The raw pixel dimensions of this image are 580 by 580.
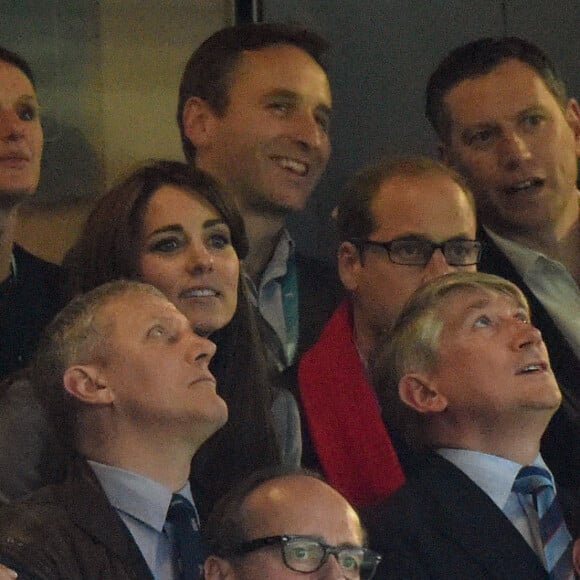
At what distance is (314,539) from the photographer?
2266 millimetres

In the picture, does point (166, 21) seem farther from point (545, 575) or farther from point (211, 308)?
point (545, 575)

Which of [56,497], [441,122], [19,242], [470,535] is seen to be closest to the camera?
[56,497]

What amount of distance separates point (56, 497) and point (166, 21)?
5.44 ft

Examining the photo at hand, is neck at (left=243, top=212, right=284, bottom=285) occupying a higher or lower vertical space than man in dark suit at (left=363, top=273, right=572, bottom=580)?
higher

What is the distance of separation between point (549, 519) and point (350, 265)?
63 centimetres

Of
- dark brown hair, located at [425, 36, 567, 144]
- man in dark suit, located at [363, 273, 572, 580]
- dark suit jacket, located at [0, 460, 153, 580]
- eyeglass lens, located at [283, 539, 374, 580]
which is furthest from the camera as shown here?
dark brown hair, located at [425, 36, 567, 144]

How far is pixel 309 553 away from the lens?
225 centimetres

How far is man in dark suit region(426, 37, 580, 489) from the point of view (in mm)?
3215

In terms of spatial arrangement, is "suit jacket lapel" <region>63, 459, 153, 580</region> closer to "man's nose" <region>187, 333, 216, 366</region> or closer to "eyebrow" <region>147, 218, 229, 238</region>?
"man's nose" <region>187, 333, 216, 366</region>

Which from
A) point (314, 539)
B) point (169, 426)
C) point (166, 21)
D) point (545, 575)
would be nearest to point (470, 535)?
point (545, 575)

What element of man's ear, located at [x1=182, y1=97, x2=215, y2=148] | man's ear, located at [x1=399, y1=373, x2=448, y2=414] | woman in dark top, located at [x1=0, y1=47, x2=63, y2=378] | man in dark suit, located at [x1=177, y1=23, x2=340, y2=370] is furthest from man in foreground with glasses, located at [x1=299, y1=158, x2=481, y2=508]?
woman in dark top, located at [x1=0, y1=47, x2=63, y2=378]

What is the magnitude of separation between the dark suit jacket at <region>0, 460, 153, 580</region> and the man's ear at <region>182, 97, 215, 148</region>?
113 cm

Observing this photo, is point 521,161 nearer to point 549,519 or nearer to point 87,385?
point 549,519

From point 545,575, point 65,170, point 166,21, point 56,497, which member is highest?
point 166,21
